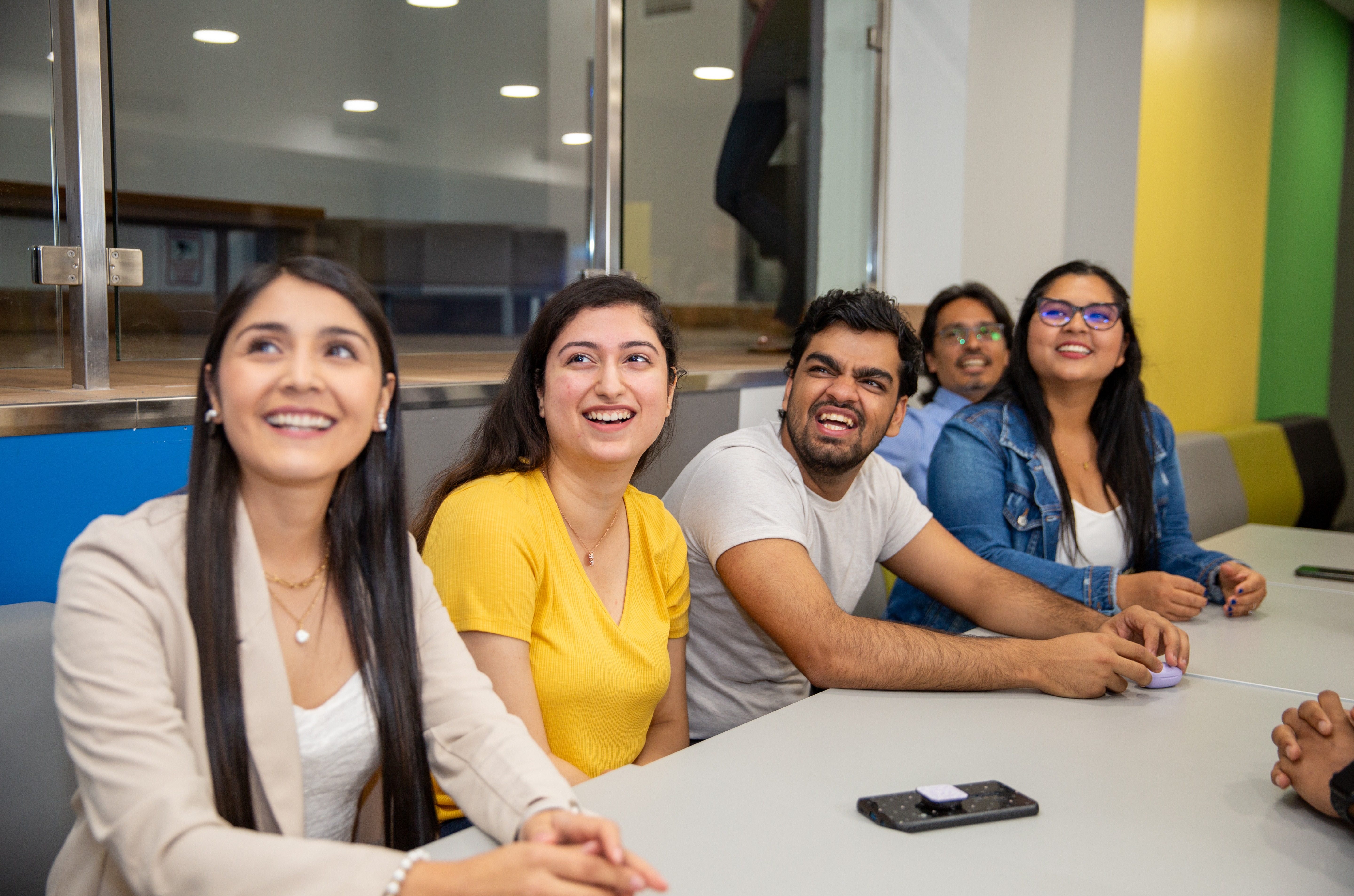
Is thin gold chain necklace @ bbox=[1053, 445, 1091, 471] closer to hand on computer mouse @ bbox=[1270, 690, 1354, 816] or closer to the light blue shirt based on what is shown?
the light blue shirt

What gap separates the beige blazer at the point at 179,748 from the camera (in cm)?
91

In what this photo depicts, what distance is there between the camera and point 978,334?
3.18 metres

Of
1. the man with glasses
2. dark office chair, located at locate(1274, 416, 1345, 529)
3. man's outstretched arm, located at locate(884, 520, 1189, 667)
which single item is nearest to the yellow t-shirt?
man's outstretched arm, located at locate(884, 520, 1189, 667)

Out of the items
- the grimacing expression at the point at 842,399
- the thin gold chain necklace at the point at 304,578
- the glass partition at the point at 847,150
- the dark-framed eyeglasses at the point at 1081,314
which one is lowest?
the thin gold chain necklace at the point at 304,578

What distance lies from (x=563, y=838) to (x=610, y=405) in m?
0.72

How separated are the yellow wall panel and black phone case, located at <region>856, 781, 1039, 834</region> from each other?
9.52 ft

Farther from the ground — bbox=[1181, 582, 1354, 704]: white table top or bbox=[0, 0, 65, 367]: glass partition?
bbox=[0, 0, 65, 367]: glass partition

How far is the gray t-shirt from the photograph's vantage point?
5.89ft

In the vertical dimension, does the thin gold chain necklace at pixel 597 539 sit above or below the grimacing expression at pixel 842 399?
below

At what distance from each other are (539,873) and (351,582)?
1.37 ft

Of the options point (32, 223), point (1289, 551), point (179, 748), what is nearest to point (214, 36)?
point (32, 223)

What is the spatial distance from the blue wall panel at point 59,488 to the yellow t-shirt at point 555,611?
485 mm

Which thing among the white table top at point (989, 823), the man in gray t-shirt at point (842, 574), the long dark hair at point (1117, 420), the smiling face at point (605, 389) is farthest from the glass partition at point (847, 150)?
the white table top at point (989, 823)

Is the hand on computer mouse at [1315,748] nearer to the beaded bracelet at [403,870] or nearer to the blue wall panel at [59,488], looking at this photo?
the beaded bracelet at [403,870]
